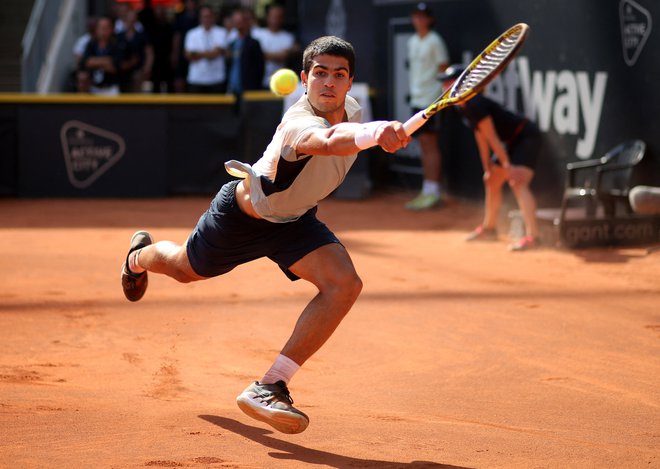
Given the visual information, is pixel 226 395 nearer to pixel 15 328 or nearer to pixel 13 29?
pixel 15 328

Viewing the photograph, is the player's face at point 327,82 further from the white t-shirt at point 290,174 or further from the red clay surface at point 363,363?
the red clay surface at point 363,363

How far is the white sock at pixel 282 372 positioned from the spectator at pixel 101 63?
10.9 metres

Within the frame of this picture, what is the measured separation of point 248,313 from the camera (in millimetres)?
7398

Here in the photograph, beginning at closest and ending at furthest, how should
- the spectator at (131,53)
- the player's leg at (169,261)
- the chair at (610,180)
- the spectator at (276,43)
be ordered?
the player's leg at (169,261) → the chair at (610,180) → the spectator at (276,43) → the spectator at (131,53)

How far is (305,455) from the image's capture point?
14.4 ft

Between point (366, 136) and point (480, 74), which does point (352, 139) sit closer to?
point (366, 136)

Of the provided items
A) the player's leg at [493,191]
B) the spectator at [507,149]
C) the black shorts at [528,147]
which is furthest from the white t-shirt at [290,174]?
the player's leg at [493,191]

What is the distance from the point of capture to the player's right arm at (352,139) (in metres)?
3.88

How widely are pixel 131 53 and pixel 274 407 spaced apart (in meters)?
11.4

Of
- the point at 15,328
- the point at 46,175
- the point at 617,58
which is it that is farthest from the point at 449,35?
the point at 15,328

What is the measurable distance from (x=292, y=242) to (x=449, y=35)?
933cm

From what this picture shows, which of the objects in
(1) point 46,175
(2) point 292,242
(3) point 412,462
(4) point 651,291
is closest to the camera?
(3) point 412,462

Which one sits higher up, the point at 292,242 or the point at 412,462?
the point at 292,242

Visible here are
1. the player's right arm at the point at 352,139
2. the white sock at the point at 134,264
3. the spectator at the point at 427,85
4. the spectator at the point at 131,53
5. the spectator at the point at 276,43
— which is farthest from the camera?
the spectator at the point at 131,53
